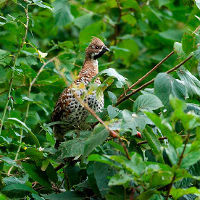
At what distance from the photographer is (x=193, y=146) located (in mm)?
1688

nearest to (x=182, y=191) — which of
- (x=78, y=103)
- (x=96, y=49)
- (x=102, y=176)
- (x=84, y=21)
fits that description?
(x=102, y=176)

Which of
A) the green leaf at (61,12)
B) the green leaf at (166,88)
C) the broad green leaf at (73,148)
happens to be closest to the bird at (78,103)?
the green leaf at (61,12)

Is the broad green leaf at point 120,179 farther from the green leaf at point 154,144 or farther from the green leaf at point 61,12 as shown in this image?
the green leaf at point 61,12

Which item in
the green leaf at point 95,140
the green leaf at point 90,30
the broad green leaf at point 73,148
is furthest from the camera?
the green leaf at point 90,30

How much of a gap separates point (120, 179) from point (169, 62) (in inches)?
129

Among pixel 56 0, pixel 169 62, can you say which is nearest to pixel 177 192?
pixel 56 0

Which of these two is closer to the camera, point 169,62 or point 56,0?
point 56,0

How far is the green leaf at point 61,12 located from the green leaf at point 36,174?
6.40ft

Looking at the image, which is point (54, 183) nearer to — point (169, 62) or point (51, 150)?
point (51, 150)

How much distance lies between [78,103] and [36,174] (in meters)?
1.02

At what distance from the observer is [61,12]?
419 cm

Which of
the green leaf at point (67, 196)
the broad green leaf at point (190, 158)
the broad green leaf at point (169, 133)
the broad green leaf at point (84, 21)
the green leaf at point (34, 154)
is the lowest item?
the green leaf at point (67, 196)

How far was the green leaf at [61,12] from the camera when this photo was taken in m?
4.06

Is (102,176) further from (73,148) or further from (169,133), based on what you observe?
(169,133)
